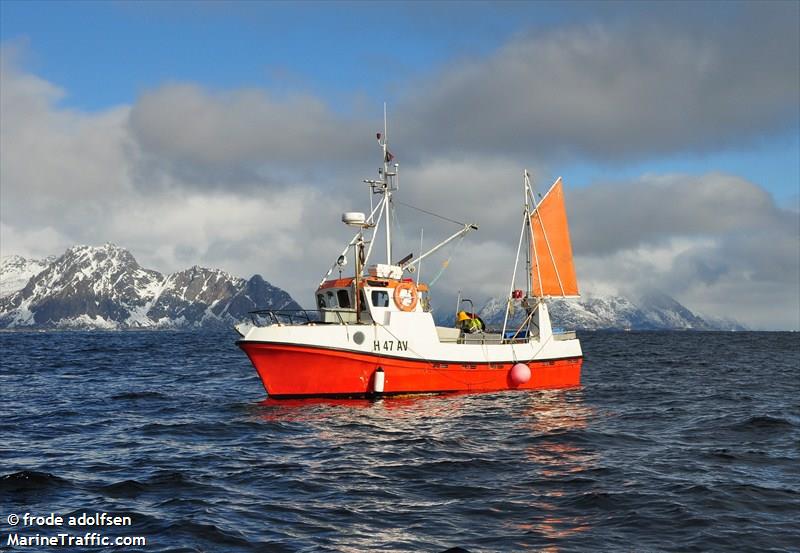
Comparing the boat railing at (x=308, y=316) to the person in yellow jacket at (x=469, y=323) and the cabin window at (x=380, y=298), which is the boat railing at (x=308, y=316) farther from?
the person in yellow jacket at (x=469, y=323)

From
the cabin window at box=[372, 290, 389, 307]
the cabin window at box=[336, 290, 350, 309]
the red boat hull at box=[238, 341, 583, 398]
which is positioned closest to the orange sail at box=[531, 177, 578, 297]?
the red boat hull at box=[238, 341, 583, 398]

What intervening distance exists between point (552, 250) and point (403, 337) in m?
11.0

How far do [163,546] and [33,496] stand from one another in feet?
14.4

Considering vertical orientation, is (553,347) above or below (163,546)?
above

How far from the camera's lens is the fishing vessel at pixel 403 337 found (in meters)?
27.6

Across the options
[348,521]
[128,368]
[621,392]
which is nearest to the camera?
[348,521]

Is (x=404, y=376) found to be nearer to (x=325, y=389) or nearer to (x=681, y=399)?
(x=325, y=389)

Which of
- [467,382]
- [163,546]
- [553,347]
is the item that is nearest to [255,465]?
[163,546]

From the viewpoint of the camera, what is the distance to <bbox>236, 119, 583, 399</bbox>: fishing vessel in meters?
27.6

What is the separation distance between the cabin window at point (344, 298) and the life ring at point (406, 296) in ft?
6.83

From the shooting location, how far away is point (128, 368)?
165 ft

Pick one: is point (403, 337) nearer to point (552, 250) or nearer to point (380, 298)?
point (380, 298)

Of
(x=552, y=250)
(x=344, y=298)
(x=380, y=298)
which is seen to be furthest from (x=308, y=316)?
(x=552, y=250)

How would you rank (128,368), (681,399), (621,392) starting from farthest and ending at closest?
1. (128,368)
2. (621,392)
3. (681,399)
